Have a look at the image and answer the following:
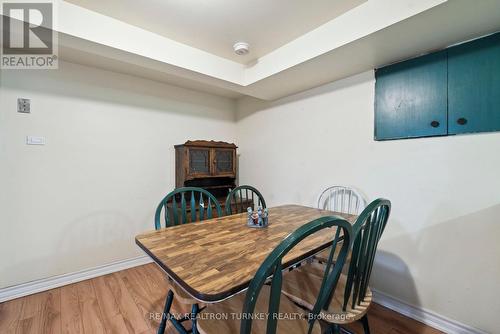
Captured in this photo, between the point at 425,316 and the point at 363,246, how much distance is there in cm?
128

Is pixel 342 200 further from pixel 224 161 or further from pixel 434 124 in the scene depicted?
pixel 224 161

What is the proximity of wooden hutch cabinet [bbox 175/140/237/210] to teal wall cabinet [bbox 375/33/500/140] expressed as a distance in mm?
1751

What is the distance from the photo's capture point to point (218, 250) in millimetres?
1067

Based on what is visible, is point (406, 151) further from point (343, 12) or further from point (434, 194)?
point (343, 12)

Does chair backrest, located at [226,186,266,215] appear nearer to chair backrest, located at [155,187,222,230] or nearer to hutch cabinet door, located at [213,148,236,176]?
chair backrest, located at [155,187,222,230]

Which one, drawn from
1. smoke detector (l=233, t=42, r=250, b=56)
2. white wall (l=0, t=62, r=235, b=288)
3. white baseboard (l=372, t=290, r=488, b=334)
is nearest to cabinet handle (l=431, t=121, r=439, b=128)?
white baseboard (l=372, t=290, r=488, b=334)

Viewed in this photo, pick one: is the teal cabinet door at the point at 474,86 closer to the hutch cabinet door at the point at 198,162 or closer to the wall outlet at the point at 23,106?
the hutch cabinet door at the point at 198,162

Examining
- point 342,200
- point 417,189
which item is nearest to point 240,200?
point 342,200

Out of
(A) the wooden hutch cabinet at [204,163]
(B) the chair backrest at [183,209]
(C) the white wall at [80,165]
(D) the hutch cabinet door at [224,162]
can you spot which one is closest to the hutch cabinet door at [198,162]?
(A) the wooden hutch cabinet at [204,163]

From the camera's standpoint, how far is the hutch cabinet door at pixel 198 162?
262cm

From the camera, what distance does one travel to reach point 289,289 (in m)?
1.20

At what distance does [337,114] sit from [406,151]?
2.29 feet

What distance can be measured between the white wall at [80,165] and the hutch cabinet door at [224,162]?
1.77ft

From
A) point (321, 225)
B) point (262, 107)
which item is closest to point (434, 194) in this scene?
point (321, 225)
